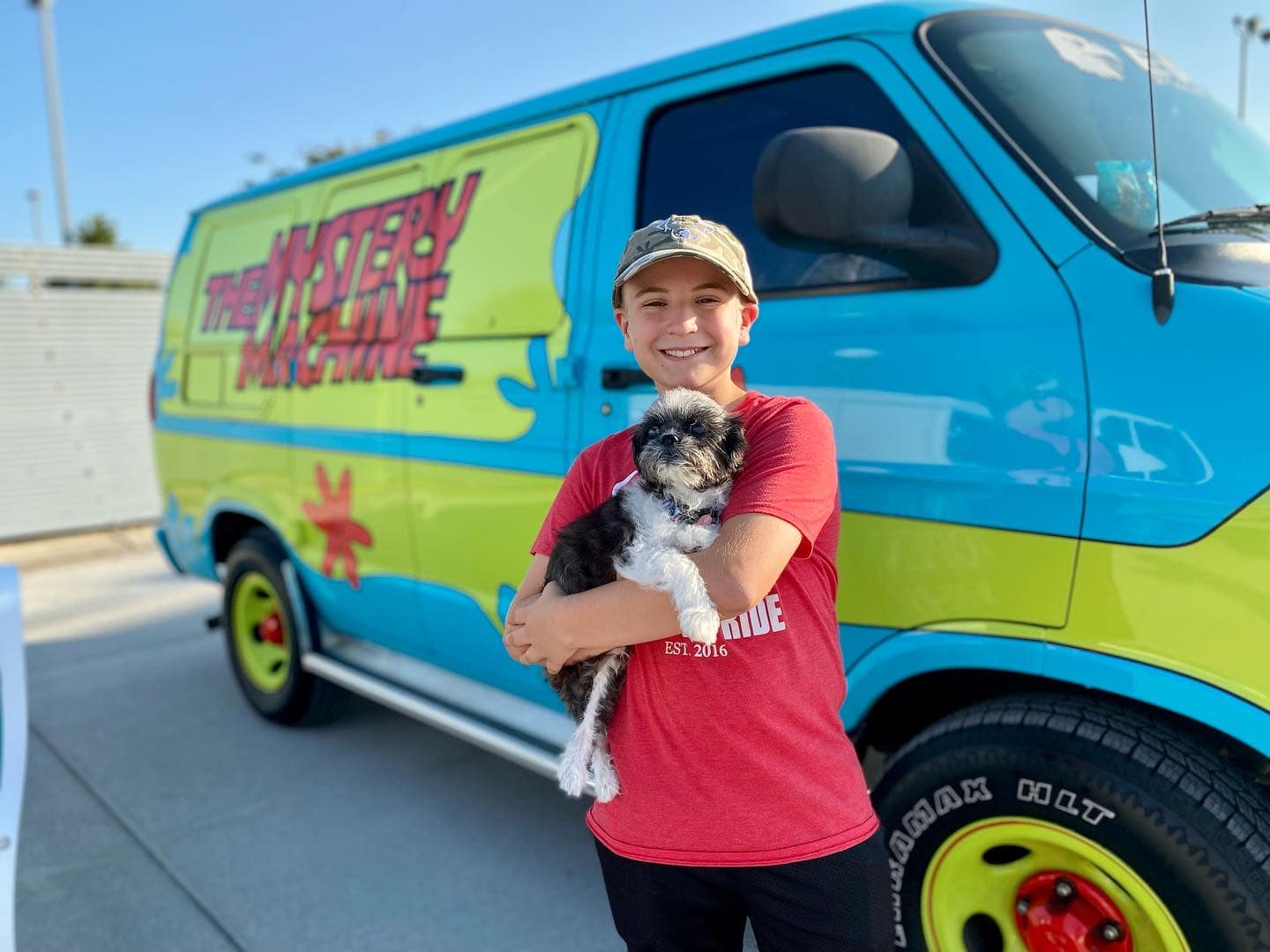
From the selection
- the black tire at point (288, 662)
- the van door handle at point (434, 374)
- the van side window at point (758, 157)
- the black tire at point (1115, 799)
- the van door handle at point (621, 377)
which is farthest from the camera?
the black tire at point (288, 662)

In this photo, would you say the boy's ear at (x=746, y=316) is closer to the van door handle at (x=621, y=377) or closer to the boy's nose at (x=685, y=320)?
the boy's nose at (x=685, y=320)

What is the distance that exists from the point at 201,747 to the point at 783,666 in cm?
370

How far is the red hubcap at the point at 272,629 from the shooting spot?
456cm

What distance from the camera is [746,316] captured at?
6.14ft

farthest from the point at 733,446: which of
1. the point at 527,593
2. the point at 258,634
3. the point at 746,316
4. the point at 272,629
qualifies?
the point at 258,634

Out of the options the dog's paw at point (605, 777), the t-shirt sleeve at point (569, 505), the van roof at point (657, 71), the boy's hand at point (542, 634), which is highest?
the van roof at point (657, 71)

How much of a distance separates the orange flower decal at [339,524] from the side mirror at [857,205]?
2255mm

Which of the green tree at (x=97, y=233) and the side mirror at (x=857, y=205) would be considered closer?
the side mirror at (x=857, y=205)

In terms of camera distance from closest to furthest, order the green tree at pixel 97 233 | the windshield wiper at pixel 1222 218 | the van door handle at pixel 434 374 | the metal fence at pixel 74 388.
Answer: the windshield wiper at pixel 1222 218 → the van door handle at pixel 434 374 → the metal fence at pixel 74 388 → the green tree at pixel 97 233

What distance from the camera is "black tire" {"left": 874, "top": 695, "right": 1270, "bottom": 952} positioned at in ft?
5.53

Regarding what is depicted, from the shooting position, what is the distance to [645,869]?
169cm

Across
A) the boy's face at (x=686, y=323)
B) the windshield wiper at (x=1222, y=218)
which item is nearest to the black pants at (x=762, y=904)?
the boy's face at (x=686, y=323)

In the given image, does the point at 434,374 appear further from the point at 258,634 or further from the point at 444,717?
the point at 258,634

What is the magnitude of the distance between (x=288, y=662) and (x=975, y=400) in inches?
137
